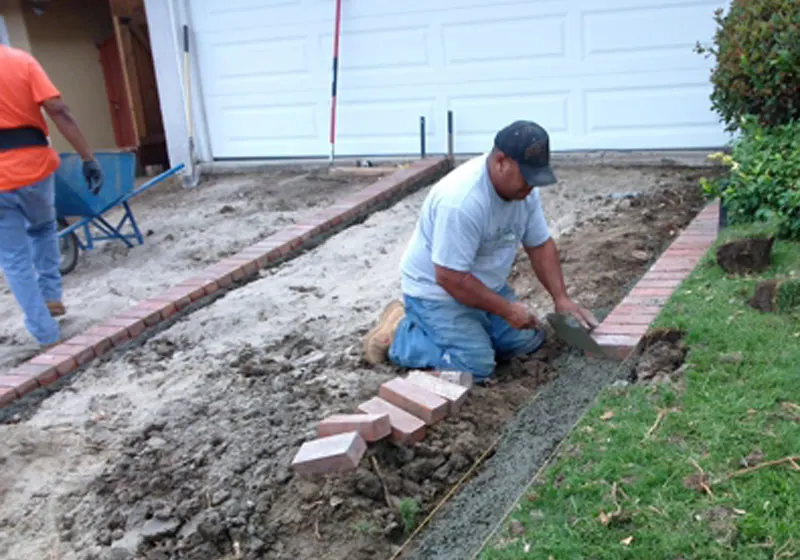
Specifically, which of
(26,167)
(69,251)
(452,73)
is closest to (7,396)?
(26,167)

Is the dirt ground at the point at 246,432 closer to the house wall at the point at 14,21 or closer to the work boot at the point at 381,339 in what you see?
the work boot at the point at 381,339

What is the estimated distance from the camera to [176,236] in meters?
6.94

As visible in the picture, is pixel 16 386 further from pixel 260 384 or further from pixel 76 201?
pixel 76 201

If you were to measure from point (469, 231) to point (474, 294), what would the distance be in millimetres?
292

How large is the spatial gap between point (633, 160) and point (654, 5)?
146 centimetres

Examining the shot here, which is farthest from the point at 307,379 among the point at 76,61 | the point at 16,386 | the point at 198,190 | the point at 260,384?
the point at 76,61

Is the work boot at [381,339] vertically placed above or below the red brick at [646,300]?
below

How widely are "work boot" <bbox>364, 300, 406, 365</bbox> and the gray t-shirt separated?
0.26 metres

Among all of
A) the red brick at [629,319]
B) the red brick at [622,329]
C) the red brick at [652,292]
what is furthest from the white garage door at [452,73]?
the red brick at [622,329]

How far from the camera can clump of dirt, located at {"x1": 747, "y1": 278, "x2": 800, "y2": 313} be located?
3.39 m

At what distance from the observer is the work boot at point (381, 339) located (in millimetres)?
3873

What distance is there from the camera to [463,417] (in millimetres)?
3172

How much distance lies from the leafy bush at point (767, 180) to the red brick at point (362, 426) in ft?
8.97

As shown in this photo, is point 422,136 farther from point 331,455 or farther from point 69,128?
point 331,455
